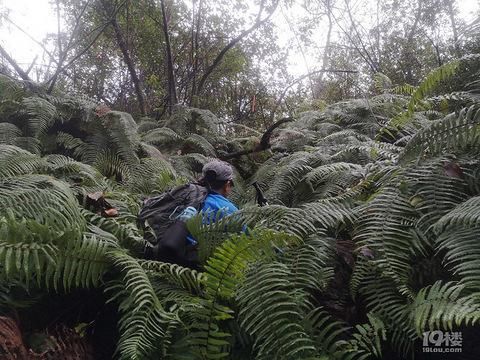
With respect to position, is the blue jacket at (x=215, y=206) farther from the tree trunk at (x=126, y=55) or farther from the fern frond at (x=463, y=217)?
the tree trunk at (x=126, y=55)

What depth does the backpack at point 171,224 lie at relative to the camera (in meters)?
2.36

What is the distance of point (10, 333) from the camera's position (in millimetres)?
1598

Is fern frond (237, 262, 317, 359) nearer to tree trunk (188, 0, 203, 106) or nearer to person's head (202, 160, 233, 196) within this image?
person's head (202, 160, 233, 196)

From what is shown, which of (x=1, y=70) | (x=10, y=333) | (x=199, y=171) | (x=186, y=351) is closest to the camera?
(x=10, y=333)

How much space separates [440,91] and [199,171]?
2.97 m

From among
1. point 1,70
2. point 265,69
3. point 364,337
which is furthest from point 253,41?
point 364,337

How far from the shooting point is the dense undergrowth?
67.7 inches

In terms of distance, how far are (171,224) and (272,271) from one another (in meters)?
0.82

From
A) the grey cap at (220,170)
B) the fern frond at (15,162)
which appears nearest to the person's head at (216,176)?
the grey cap at (220,170)

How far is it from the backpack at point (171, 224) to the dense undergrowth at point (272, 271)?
11cm

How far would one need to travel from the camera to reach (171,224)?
8.14 ft

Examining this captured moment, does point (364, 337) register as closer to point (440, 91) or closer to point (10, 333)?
point (10, 333)

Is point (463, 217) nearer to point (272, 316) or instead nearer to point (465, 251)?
point (465, 251)

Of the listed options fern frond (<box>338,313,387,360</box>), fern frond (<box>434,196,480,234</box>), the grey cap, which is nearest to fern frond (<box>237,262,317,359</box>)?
fern frond (<box>338,313,387,360</box>)
